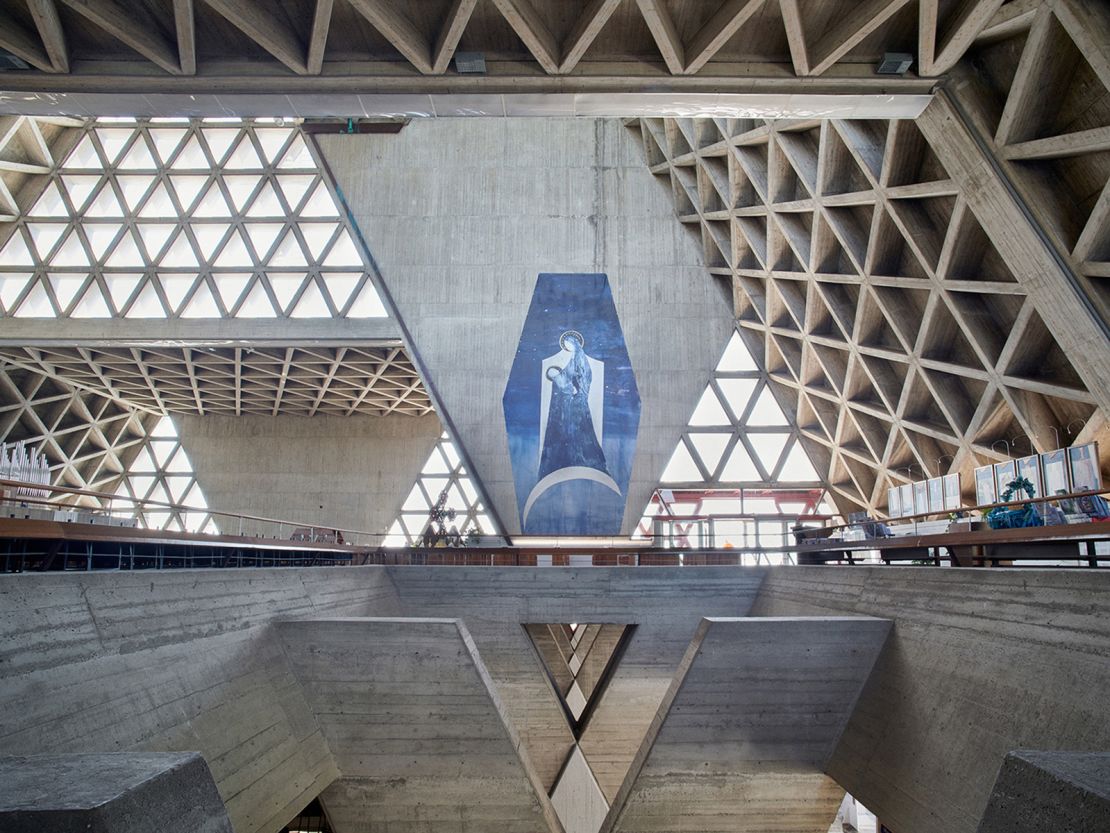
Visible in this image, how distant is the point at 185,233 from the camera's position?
→ 2595 cm

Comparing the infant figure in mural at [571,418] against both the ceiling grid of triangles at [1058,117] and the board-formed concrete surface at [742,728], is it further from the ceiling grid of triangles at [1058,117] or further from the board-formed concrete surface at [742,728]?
the ceiling grid of triangles at [1058,117]

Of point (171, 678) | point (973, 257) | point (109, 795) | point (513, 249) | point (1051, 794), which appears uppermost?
point (513, 249)

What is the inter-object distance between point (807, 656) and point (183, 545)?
9550mm

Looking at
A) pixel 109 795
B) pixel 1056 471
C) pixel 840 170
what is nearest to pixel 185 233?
pixel 840 170

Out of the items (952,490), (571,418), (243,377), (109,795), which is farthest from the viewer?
(243,377)

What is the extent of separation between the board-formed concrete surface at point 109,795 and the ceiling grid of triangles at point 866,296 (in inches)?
461

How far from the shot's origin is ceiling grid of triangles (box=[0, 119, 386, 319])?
83.1 feet

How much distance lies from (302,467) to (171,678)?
27.6 m

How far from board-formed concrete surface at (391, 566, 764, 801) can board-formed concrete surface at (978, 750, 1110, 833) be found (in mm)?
16347

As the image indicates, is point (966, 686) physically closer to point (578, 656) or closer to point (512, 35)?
point (512, 35)

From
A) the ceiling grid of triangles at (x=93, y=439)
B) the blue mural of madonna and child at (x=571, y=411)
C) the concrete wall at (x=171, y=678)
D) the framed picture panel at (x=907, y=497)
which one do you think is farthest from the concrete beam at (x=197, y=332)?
the framed picture panel at (x=907, y=497)

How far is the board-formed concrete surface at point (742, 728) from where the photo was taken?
11008mm

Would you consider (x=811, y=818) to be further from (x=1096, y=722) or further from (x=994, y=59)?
(x=994, y=59)

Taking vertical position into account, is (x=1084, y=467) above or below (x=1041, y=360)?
below
